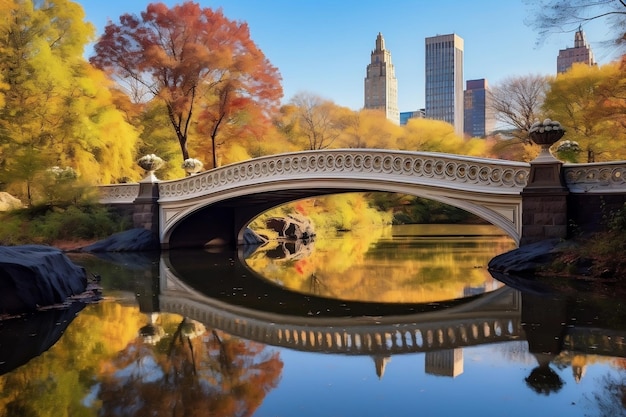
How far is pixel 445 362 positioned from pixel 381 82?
301ft

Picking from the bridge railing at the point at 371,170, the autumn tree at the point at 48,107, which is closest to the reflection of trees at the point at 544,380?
the bridge railing at the point at 371,170

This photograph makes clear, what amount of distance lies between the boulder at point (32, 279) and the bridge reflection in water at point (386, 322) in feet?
4.25

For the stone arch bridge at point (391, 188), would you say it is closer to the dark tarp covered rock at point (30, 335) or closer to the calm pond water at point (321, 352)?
the calm pond water at point (321, 352)

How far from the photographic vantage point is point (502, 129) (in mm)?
29453

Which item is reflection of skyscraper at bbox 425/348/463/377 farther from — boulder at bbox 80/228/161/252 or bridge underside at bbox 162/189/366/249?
boulder at bbox 80/228/161/252

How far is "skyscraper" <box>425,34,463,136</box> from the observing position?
10050 cm

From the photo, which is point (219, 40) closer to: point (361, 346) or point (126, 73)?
point (126, 73)

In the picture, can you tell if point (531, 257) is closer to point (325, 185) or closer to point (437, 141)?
point (325, 185)

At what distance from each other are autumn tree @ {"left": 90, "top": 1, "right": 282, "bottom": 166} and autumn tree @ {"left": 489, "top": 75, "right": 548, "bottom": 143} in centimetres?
1226

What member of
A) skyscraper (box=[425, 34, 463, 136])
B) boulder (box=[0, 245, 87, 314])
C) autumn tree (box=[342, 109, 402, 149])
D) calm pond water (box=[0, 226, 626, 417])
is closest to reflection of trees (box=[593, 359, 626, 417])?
calm pond water (box=[0, 226, 626, 417])

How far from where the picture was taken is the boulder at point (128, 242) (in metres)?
16.1

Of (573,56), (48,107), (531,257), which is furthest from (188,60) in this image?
(573,56)

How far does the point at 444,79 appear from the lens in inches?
4028

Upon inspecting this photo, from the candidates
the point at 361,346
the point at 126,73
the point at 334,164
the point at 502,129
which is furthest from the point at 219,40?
the point at 361,346
